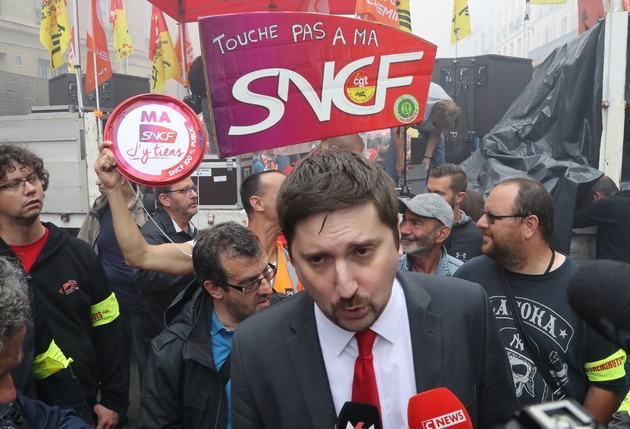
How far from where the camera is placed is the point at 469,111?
10.2m

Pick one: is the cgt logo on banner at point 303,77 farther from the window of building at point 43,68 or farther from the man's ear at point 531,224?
the window of building at point 43,68

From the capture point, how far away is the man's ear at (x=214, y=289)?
8.42 ft

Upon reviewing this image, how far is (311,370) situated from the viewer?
5.10 ft

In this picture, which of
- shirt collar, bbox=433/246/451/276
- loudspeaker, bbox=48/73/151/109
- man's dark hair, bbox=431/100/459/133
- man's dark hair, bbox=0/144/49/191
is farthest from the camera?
loudspeaker, bbox=48/73/151/109

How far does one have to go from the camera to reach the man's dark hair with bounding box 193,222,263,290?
256 centimetres

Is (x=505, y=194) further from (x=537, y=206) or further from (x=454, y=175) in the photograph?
(x=454, y=175)

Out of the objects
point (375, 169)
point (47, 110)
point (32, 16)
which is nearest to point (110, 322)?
point (375, 169)

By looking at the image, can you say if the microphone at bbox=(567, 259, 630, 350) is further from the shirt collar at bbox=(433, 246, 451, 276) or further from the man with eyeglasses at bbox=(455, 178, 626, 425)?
the shirt collar at bbox=(433, 246, 451, 276)

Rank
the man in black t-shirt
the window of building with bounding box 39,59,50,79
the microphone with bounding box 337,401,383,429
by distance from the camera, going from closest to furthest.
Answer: the microphone with bounding box 337,401,383,429
the man in black t-shirt
the window of building with bounding box 39,59,50,79

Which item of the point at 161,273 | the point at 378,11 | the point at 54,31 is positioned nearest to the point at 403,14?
the point at 378,11

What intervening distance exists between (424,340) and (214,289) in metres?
1.28

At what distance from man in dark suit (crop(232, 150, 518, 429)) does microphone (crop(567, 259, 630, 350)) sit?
1.98 ft

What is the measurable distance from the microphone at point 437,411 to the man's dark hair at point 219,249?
1.35 m

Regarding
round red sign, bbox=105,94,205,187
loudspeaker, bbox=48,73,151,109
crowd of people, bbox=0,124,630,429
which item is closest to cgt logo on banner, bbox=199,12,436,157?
round red sign, bbox=105,94,205,187
